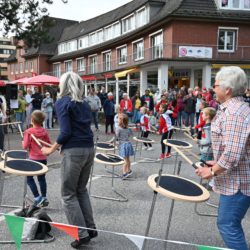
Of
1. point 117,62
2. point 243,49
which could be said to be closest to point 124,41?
point 117,62

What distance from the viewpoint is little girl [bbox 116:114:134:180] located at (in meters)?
7.46

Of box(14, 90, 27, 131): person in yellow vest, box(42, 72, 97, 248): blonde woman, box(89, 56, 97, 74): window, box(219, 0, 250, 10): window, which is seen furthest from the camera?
box(89, 56, 97, 74): window

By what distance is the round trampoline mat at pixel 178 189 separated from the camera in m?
3.09

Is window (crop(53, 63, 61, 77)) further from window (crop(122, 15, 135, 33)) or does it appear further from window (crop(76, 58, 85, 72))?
window (crop(122, 15, 135, 33))

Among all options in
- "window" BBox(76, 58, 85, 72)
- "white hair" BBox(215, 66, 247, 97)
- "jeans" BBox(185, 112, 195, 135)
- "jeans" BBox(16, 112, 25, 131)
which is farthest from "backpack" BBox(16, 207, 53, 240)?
"window" BBox(76, 58, 85, 72)

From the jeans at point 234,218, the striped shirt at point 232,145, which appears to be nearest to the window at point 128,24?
the striped shirt at point 232,145

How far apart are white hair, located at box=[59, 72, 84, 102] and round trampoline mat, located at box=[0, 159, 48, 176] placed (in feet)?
2.97

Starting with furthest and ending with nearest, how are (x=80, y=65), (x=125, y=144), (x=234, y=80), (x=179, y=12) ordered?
(x=80, y=65) < (x=179, y=12) < (x=125, y=144) < (x=234, y=80)

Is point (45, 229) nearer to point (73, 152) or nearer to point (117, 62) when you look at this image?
point (73, 152)

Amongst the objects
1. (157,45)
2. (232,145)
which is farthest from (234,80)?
(157,45)

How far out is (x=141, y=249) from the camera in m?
2.88

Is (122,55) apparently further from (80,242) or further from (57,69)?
(80,242)

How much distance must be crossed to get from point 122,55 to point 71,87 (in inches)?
1304

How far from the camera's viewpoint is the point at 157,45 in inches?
1114
